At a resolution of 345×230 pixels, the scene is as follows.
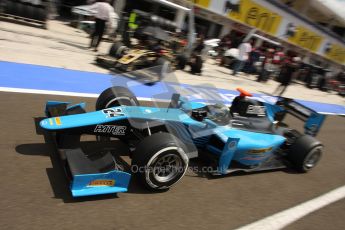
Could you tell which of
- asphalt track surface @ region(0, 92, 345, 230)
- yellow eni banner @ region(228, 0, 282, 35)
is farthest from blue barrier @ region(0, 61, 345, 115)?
yellow eni banner @ region(228, 0, 282, 35)

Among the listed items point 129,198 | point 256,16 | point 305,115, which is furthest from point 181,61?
point 256,16

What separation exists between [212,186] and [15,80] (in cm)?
440

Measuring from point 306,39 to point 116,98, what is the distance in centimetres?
2668

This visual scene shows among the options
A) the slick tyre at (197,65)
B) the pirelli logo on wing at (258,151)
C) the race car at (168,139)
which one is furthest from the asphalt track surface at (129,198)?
the slick tyre at (197,65)

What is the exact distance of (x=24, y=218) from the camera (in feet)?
10.0

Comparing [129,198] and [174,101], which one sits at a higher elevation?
[174,101]

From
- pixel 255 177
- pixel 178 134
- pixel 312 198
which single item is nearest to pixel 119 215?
pixel 178 134

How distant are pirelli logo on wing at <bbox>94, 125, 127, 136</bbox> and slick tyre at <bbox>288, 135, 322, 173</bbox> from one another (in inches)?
118

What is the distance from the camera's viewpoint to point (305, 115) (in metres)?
6.49

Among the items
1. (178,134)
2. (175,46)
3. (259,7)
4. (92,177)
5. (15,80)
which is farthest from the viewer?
(259,7)

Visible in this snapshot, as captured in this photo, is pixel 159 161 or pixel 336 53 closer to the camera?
pixel 159 161

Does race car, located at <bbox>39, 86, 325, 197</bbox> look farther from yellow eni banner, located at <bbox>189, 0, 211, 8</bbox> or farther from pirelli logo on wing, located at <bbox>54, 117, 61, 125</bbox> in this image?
yellow eni banner, located at <bbox>189, 0, 211, 8</bbox>

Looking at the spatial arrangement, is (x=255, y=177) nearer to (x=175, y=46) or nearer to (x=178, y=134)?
(x=178, y=134)

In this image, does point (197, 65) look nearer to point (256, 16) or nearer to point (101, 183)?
point (101, 183)
